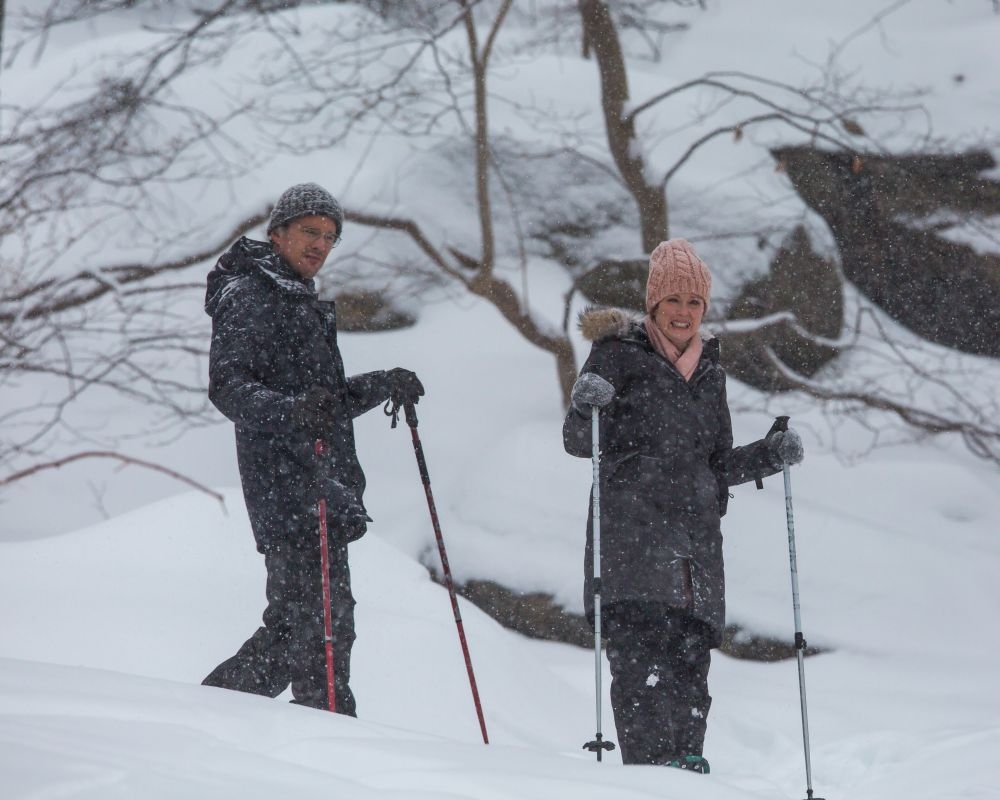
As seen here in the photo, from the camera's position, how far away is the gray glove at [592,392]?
319 cm

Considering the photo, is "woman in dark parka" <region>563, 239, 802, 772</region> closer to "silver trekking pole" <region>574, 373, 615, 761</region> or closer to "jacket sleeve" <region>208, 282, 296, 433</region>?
"silver trekking pole" <region>574, 373, 615, 761</region>

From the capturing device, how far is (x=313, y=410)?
9.70 ft

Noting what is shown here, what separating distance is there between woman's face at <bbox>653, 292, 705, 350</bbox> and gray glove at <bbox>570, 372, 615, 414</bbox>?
292 mm

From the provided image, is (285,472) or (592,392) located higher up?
(592,392)

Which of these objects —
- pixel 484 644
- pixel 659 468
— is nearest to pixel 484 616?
pixel 484 644

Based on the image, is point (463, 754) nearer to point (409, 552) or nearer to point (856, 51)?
point (409, 552)

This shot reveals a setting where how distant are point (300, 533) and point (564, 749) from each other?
193 cm

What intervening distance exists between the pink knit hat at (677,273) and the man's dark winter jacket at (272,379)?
103 centimetres

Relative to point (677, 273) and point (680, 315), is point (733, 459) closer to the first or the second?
point (680, 315)

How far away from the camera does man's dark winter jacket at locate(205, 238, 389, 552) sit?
3102 mm

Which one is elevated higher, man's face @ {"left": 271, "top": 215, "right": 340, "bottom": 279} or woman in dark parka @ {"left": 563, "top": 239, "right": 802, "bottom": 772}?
man's face @ {"left": 271, "top": 215, "right": 340, "bottom": 279}

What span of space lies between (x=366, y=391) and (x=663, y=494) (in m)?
0.98

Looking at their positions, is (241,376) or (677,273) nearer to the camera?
(241,376)

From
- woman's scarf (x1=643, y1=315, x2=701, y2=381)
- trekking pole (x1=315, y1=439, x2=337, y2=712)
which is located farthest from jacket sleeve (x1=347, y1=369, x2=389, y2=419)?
woman's scarf (x1=643, y1=315, x2=701, y2=381)
